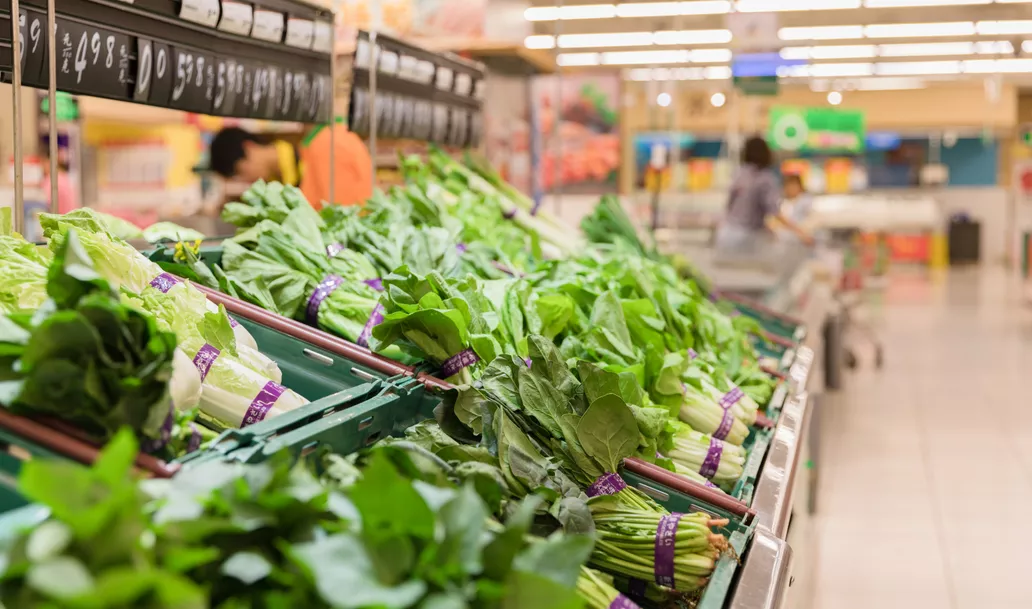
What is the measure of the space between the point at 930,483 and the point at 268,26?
4249 millimetres

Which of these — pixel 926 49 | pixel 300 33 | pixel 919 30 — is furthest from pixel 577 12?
pixel 300 33

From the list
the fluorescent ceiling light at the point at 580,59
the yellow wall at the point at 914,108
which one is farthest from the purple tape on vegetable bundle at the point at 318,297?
the yellow wall at the point at 914,108

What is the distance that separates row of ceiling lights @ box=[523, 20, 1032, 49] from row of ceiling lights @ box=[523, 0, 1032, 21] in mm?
361

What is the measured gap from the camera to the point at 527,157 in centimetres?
674

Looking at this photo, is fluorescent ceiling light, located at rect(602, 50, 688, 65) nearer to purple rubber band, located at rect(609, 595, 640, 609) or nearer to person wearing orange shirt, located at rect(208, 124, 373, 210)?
person wearing orange shirt, located at rect(208, 124, 373, 210)

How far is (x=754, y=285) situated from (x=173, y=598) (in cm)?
546

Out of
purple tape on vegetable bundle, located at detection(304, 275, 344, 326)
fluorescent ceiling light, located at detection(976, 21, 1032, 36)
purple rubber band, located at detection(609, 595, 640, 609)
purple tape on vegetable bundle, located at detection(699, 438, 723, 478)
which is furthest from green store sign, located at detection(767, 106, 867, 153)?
purple rubber band, located at detection(609, 595, 640, 609)

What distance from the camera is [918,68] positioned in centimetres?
1611

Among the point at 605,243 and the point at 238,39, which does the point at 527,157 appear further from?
the point at 238,39

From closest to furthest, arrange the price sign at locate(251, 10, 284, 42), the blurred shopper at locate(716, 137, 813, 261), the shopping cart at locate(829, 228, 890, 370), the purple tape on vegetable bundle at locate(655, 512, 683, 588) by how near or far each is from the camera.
Result: the purple tape on vegetable bundle at locate(655, 512, 683, 588), the price sign at locate(251, 10, 284, 42), the blurred shopper at locate(716, 137, 813, 261), the shopping cart at locate(829, 228, 890, 370)

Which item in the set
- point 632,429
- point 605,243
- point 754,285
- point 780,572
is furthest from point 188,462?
point 754,285

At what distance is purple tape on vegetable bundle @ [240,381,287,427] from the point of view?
1766mm

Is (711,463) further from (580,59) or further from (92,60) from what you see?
(580,59)

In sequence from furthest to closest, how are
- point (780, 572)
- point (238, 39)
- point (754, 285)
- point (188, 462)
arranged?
1. point (754, 285)
2. point (238, 39)
3. point (780, 572)
4. point (188, 462)
